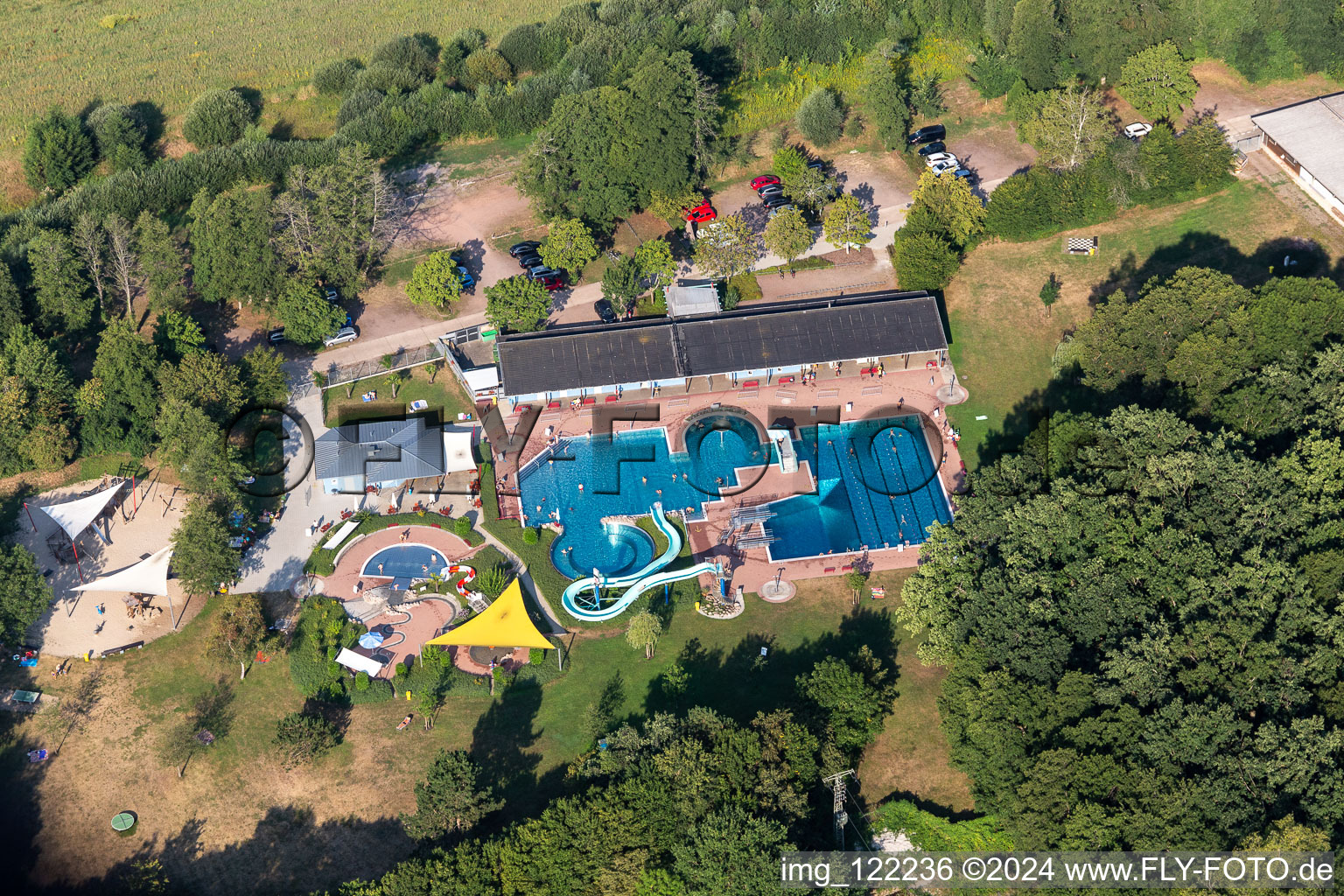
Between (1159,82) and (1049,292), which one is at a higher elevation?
(1159,82)

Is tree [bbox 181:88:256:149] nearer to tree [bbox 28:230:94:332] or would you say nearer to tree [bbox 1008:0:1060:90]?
tree [bbox 28:230:94:332]

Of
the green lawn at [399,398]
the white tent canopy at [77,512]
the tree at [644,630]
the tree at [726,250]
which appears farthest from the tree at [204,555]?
the tree at [726,250]

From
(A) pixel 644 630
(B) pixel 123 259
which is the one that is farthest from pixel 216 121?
(A) pixel 644 630

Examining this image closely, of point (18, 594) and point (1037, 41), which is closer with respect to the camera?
point (18, 594)

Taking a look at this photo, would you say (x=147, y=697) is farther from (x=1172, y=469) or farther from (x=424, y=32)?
(x=424, y=32)

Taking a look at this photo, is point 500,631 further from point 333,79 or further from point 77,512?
point 333,79

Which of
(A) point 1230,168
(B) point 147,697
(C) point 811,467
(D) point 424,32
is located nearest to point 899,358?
(C) point 811,467
